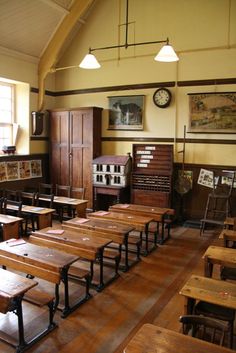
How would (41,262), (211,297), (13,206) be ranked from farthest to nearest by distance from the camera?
(13,206) < (41,262) < (211,297)

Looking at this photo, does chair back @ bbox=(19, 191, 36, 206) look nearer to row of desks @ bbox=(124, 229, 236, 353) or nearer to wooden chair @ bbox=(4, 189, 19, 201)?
wooden chair @ bbox=(4, 189, 19, 201)

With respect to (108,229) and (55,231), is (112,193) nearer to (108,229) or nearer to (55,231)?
(108,229)

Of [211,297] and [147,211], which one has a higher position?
[147,211]

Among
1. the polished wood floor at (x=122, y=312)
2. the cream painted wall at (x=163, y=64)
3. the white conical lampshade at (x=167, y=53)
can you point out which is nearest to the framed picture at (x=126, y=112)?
the cream painted wall at (x=163, y=64)

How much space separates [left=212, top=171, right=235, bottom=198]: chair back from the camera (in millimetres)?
5984

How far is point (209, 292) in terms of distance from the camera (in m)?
2.48

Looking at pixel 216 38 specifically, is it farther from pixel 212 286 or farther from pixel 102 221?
pixel 212 286

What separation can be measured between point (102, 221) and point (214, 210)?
246cm

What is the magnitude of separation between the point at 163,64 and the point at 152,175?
226 cm

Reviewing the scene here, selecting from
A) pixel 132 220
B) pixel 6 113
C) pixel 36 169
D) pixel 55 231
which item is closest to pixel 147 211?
pixel 132 220

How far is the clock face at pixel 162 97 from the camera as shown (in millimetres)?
6496

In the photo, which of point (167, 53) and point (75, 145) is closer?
point (167, 53)

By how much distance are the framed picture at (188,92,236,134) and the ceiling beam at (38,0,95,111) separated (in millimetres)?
2832

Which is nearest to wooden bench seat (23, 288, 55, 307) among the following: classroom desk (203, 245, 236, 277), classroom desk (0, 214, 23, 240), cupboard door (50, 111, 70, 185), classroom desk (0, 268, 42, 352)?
classroom desk (0, 268, 42, 352)
